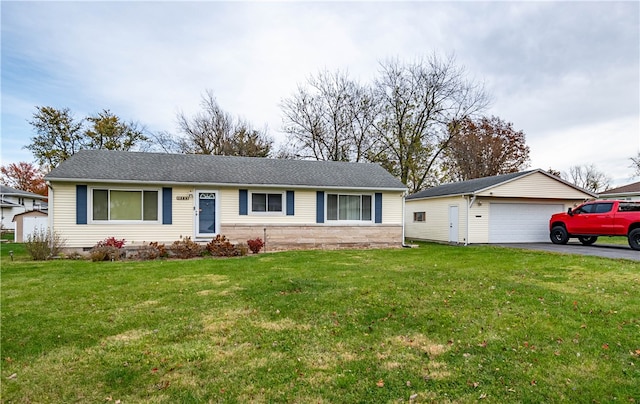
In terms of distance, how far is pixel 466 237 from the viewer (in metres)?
15.5

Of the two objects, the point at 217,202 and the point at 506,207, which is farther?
the point at 506,207

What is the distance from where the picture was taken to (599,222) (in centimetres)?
1326

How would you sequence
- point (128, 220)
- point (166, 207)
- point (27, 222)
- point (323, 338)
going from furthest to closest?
1. point (27, 222)
2. point (166, 207)
3. point (128, 220)
4. point (323, 338)

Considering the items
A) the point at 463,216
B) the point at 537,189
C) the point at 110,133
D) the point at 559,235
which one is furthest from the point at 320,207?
the point at 110,133

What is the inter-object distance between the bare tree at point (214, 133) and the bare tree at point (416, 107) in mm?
9894

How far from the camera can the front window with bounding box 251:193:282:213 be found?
13.4 m

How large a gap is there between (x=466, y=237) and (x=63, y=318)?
48.2 ft

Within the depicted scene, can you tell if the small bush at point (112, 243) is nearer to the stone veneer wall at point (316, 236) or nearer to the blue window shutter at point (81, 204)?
the blue window shutter at point (81, 204)

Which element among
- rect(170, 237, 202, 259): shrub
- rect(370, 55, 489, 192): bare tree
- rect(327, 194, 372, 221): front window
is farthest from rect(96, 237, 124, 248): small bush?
rect(370, 55, 489, 192): bare tree

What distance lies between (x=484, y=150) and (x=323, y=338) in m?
30.0

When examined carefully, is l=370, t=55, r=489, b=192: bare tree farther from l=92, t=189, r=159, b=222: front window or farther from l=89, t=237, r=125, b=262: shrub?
l=89, t=237, r=125, b=262: shrub

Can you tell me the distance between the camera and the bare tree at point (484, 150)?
28719 millimetres

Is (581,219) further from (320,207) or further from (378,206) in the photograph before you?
(320,207)

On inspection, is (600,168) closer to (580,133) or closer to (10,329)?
(580,133)
